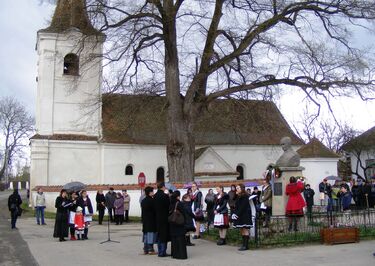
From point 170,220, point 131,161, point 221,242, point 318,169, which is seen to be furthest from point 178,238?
point 131,161

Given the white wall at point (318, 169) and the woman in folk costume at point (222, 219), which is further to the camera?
the white wall at point (318, 169)

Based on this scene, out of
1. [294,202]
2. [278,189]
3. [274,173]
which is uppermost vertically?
[274,173]

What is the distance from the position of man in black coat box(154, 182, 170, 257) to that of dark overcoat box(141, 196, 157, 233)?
0.17 meters

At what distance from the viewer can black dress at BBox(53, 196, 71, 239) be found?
624 inches

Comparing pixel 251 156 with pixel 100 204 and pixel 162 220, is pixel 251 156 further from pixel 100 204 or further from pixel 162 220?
pixel 162 220

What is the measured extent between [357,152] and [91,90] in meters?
25.0

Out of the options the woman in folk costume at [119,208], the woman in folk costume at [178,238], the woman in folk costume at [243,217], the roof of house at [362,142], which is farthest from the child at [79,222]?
the roof of house at [362,142]

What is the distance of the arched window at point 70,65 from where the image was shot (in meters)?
36.6

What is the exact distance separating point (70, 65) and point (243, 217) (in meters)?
28.1

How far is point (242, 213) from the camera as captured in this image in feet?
41.7

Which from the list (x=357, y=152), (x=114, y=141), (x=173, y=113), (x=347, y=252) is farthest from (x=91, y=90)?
(x=347, y=252)

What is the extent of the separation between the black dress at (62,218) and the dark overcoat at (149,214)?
15.8ft

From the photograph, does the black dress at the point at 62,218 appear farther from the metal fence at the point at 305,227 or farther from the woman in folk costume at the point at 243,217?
the metal fence at the point at 305,227

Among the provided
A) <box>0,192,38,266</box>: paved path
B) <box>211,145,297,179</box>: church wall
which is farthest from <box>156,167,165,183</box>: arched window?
<box>0,192,38,266</box>: paved path
